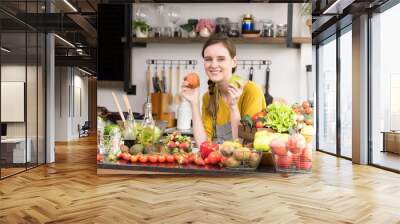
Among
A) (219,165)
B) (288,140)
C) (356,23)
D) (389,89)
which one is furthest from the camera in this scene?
(356,23)

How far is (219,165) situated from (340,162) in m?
3.41

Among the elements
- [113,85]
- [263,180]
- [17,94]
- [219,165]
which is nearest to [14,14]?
[17,94]

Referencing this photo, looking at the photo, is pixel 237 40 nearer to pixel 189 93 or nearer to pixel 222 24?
pixel 222 24

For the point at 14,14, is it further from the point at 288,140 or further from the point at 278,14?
the point at 288,140

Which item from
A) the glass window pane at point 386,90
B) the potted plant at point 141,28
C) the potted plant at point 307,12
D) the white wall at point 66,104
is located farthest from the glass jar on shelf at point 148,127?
the white wall at point 66,104

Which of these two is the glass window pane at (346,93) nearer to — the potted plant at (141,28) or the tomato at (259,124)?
the tomato at (259,124)

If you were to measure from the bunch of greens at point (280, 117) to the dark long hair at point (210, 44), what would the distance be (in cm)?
58

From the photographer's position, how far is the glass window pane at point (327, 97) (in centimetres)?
855

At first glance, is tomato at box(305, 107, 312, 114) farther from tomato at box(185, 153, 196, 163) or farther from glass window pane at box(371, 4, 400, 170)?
glass window pane at box(371, 4, 400, 170)

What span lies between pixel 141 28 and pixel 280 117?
1786mm

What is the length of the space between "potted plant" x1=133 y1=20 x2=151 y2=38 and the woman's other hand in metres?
0.69

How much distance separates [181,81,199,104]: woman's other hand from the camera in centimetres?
463

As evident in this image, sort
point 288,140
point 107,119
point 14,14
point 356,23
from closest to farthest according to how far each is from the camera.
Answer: point 288,140 → point 107,119 → point 14,14 → point 356,23

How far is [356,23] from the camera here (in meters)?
6.81
